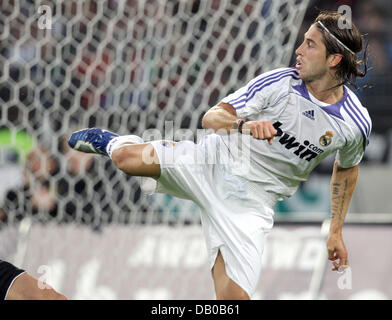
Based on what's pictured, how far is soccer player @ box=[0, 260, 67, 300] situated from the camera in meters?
3.54

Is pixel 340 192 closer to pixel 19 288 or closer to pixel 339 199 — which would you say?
pixel 339 199

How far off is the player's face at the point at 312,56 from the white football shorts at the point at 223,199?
0.53m

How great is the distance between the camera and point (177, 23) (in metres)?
5.42

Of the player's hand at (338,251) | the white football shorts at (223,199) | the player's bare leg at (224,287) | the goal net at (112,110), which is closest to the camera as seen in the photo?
the player's bare leg at (224,287)

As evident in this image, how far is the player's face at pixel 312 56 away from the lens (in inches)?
139

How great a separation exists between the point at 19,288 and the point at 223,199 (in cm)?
103

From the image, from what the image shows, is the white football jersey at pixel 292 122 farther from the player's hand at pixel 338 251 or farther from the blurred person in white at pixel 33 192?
the blurred person in white at pixel 33 192

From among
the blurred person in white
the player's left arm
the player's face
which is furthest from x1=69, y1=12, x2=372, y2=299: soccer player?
the blurred person in white

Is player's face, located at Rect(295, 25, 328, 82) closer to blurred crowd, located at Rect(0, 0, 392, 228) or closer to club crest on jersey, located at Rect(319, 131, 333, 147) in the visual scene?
club crest on jersey, located at Rect(319, 131, 333, 147)

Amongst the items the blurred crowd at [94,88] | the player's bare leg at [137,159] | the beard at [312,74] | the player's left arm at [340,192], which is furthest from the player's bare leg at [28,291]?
the blurred crowd at [94,88]

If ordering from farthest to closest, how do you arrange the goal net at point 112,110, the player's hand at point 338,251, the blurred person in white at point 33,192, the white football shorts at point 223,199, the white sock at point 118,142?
the blurred person in white at point 33,192 < the goal net at point 112,110 < the player's hand at point 338,251 < the white sock at point 118,142 < the white football shorts at point 223,199

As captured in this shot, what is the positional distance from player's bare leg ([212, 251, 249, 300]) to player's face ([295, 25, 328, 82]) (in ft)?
3.13

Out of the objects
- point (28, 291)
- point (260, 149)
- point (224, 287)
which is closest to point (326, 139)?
point (260, 149)

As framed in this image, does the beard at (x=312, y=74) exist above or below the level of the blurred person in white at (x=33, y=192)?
above
